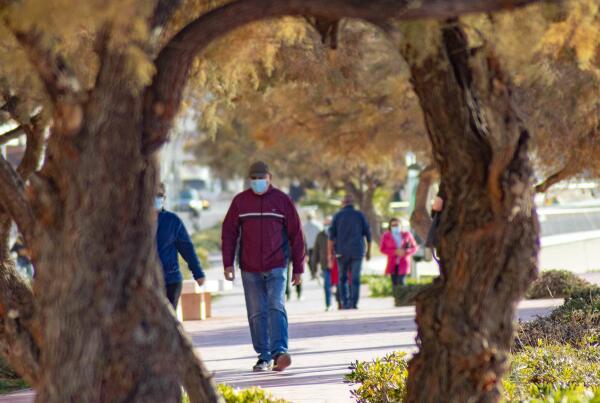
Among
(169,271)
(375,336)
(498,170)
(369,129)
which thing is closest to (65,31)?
(498,170)

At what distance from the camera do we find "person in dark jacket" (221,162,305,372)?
11.3m

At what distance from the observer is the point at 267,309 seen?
11414mm

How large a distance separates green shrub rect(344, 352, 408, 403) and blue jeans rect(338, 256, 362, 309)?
1057 cm

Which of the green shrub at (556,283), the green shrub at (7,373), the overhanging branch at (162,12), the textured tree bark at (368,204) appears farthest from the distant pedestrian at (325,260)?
the textured tree bark at (368,204)

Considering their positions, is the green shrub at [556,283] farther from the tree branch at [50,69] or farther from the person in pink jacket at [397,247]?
the tree branch at [50,69]

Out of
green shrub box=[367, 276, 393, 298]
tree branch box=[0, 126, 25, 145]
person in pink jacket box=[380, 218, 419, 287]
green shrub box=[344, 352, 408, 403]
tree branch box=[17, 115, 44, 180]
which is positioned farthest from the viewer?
green shrub box=[367, 276, 393, 298]

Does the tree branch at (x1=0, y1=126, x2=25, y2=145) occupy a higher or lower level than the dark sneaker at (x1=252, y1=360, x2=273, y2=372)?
higher

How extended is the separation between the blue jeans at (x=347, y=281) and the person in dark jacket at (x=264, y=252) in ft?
27.3

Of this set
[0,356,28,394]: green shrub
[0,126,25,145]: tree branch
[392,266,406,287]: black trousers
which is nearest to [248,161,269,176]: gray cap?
[0,356,28,394]: green shrub

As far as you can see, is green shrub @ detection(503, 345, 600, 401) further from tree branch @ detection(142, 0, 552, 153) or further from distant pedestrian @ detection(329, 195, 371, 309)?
distant pedestrian @ detection(329, 195, 371, 309)

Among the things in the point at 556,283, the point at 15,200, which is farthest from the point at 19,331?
the point at 556,283

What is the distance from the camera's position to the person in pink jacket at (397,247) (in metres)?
21.9

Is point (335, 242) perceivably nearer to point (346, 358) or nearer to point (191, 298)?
point (191, 298)

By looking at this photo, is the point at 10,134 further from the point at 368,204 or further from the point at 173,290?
the point at 368,204
